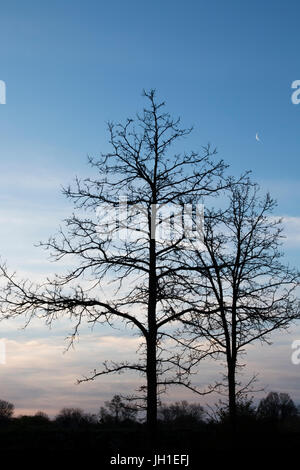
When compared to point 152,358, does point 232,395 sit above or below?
below

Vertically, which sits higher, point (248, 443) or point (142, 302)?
point (142, 302)

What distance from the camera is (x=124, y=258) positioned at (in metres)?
15.6

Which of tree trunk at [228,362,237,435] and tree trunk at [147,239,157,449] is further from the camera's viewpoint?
tree trunk at [228,362,237,435]

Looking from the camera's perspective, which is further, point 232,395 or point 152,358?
point 232,395

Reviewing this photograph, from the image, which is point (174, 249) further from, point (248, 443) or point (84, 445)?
point (248, 443)

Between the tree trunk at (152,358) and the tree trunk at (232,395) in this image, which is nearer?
the tree trunk at (152,358)

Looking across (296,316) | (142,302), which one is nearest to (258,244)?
(296,316)

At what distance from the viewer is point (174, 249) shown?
15.7m
